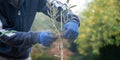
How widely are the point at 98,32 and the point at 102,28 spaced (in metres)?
0.25

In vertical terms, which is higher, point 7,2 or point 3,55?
point 7,2

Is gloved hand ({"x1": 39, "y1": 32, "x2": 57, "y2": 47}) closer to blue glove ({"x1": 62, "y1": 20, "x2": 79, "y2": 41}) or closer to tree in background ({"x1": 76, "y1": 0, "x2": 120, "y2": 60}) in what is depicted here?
blue glove ({"x1": 62, "y1": 20, "x2": 79, "y2": 41})

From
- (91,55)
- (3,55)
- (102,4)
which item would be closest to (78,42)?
(91,55)

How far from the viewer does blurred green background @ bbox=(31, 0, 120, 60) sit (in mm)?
12602

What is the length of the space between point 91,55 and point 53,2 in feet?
37.9

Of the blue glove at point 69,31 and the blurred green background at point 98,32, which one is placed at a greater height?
the blurred green background at point 98,32

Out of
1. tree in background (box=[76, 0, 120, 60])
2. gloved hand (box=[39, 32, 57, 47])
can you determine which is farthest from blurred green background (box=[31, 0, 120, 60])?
gloved hand (box=[39, 32, 57, 47])

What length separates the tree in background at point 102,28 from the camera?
1258 centimetres

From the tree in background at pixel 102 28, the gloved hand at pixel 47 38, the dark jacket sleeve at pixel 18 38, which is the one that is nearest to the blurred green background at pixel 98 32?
the tree in background at pixel 102 28

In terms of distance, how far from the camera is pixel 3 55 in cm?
385

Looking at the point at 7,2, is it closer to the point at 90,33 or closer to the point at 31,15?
the point at 31,15

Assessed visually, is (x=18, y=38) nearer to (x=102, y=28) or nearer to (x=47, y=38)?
(x=47, y=38)

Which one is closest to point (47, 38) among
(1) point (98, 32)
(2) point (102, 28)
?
(2) point (102, 28)

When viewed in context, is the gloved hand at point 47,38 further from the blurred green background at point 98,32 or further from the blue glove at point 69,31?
the blurred green background at point 98,32
